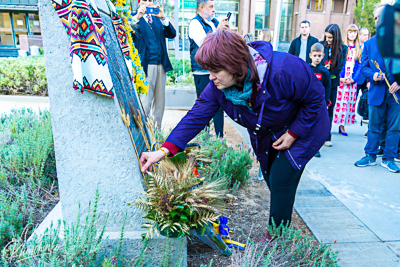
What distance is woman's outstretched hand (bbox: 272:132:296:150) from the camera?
199 centimetres

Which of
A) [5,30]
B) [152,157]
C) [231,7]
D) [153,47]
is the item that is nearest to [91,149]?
[152,157]

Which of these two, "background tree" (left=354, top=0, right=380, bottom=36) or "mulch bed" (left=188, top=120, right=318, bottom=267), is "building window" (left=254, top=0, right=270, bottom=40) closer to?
"background tree" (left=354, top=0, right=380, bottom=36)

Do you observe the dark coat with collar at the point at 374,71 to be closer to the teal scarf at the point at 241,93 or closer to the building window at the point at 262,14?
the teal scarf at the point at 241,93

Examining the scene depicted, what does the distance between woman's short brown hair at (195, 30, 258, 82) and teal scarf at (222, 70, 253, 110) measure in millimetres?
62

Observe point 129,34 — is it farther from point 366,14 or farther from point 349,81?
point 366,14

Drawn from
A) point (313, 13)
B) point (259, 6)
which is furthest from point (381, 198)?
point (313, 13)

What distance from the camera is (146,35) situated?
15.5 feet

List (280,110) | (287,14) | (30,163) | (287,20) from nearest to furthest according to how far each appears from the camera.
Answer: (280,110), (30,163), (287,14), (287,20)

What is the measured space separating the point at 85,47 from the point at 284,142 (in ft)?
4.51

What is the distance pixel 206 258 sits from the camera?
2174 millimetres

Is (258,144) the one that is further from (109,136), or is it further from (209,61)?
(109,136)

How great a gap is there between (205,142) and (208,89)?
1.87m

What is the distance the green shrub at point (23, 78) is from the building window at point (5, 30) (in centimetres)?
2219

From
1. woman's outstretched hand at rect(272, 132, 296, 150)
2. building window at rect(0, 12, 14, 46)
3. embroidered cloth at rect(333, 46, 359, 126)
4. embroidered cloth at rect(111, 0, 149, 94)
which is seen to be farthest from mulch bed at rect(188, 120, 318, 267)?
building window at rect(0, 12, 14, 46)
